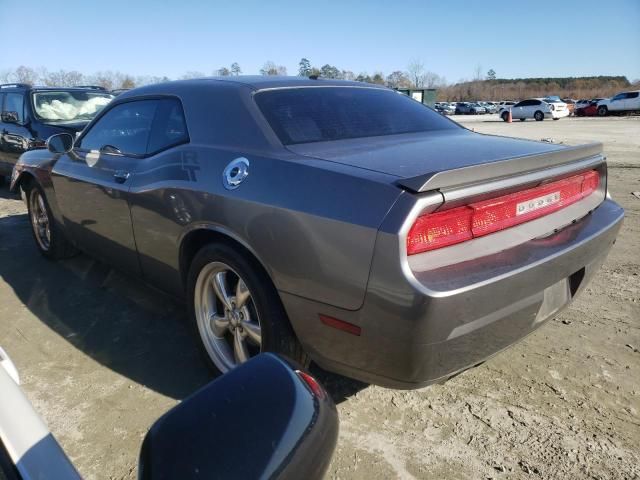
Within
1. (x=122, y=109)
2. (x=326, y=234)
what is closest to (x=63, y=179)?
(x=122, y=109)

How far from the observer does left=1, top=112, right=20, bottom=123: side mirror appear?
769 centimetres

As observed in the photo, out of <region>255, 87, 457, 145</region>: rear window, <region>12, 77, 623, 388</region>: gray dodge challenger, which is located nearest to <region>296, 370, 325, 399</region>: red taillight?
<region>12, 77, 623, 388</region>: gray dodge challenger

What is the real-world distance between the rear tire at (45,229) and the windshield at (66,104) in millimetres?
3247

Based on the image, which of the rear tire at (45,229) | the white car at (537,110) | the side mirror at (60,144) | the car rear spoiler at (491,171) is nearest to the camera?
the car rear spoiler at (491,171)

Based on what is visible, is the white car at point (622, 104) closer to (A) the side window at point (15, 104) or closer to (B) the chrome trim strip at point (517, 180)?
(A) the side window at point (15, 104)

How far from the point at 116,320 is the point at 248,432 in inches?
118

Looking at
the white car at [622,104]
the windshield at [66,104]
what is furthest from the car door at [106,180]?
the white car at [622,104]

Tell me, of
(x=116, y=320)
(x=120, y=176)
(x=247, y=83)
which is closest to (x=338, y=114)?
(x=247, y=83)

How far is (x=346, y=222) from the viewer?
1821mm

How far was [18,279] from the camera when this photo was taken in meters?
4.39

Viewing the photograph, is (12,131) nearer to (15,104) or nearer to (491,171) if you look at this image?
(15,104)

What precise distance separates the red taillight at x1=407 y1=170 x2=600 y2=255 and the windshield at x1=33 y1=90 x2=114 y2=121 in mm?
7291

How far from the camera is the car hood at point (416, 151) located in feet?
6.42

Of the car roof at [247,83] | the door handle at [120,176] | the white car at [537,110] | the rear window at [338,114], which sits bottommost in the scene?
the white car at [537,110]
